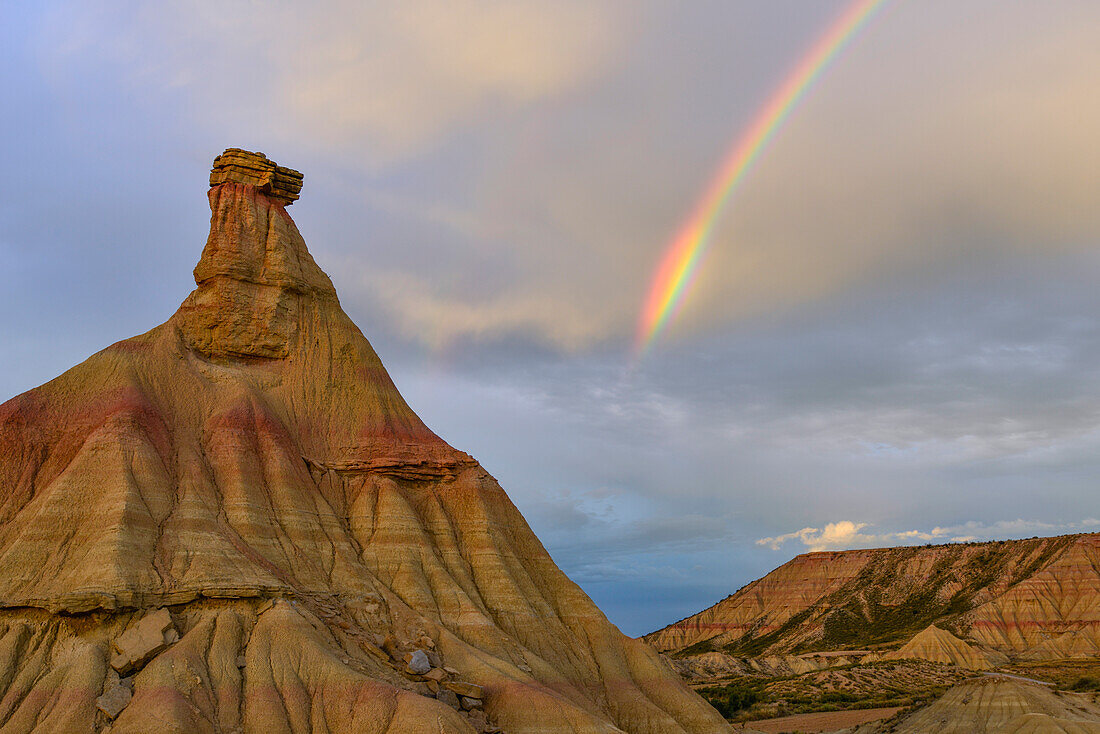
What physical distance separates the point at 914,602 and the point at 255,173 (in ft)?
399

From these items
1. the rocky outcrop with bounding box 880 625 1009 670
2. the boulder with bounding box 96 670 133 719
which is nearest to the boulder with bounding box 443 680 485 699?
the boulder with bounding box 96 670 133 719

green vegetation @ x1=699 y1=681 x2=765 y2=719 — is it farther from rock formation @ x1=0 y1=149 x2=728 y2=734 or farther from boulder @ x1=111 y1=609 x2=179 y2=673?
boulder @ x1=111 y1=609 x2=179 y2=673

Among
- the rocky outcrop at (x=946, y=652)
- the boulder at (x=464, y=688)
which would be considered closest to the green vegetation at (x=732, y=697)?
the rocky outcrop at (x=946, y=652)

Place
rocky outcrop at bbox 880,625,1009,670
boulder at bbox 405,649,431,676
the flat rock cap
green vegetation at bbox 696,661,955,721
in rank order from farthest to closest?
rocky outcrop at bbox 880,625,1009,670, green vegetation at bbox 696,661,955,721, the flat rock cap, boulder at bbox 405,649,431,676

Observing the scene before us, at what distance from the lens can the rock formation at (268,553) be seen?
36.9 meters

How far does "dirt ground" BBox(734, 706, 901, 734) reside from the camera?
7056 centimetres

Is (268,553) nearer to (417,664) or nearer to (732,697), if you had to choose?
(417,664)

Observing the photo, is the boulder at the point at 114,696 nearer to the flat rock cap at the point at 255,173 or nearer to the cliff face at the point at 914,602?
the flat rock cap at the point at 255,173

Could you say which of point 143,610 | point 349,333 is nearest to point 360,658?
point 143,610

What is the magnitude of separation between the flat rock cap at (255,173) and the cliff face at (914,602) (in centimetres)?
10023

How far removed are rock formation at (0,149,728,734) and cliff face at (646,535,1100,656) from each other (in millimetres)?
88622

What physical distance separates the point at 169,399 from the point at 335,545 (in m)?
13.7

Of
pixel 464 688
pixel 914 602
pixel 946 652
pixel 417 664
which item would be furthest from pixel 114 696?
pixel 914 602

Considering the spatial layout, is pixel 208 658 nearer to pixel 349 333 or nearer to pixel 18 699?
pixel 18 699
